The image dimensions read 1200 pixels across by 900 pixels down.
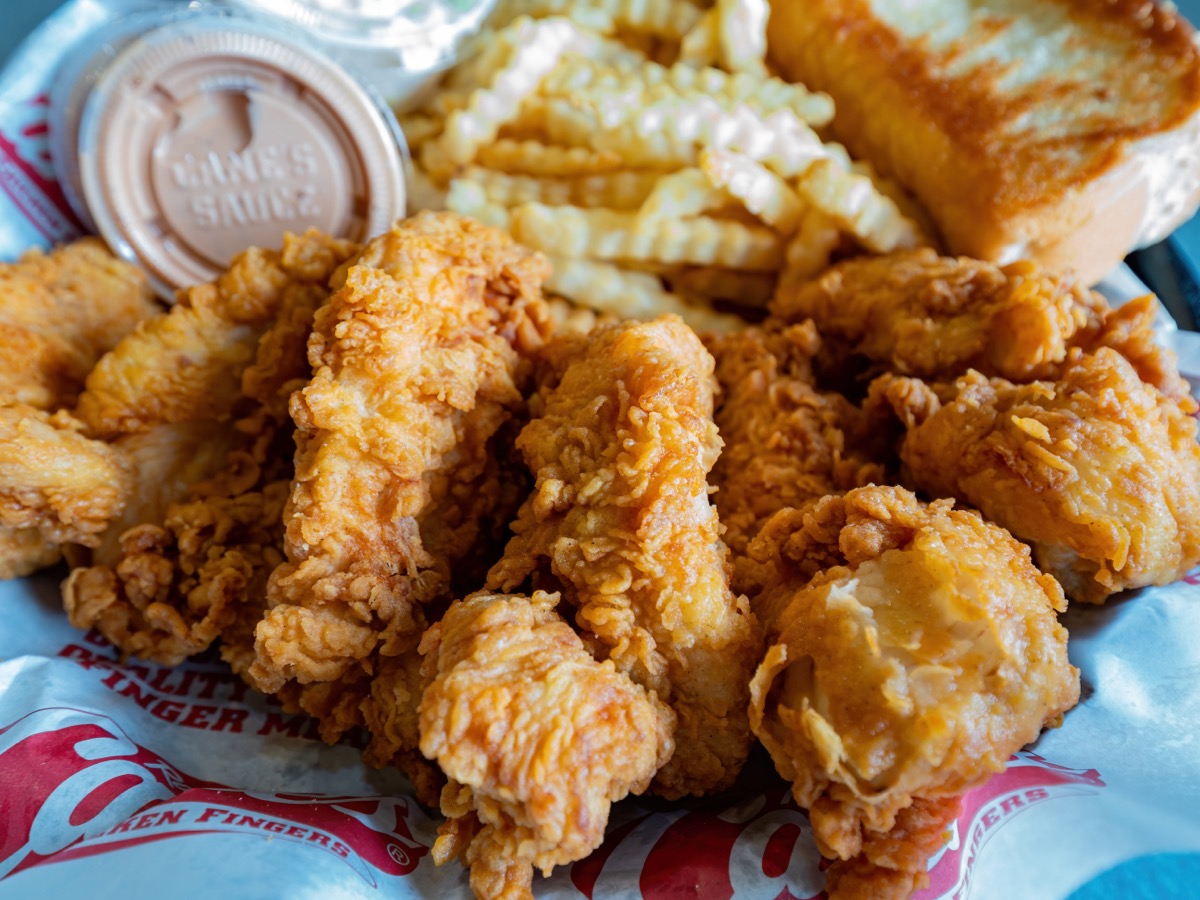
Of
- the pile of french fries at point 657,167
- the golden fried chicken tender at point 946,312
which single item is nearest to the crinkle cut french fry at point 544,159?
the pile of french fries at point 657,167

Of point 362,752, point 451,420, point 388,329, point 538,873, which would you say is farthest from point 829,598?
point 362,752

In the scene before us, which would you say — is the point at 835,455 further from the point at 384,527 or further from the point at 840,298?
the point at 384,527

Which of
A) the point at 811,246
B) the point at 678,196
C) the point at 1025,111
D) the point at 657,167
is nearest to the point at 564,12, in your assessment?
the point at 657,167

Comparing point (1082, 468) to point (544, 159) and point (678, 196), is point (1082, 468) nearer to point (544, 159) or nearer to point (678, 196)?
point (678, 196)

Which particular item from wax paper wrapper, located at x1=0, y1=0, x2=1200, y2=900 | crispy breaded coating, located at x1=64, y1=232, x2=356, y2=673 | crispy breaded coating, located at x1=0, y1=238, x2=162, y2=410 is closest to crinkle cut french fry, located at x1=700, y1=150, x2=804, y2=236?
crispy breaded coating, located at x1=64, y1=232, x2=356, y2=673

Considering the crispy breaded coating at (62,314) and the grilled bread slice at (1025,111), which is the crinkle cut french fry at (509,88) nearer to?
the grilled bread slice at (1025,111)
